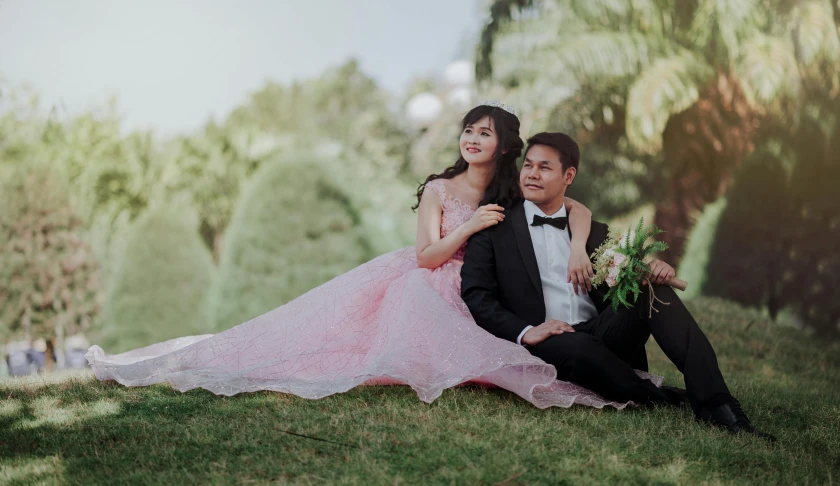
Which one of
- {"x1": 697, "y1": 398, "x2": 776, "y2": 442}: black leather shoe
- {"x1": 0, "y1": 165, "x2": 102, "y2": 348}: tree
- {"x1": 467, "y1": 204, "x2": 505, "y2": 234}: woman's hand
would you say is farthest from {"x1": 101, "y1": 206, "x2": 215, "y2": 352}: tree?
{"x1": 697, "y1": 398, "x2": 776, "y2": 442}: black leather shoe

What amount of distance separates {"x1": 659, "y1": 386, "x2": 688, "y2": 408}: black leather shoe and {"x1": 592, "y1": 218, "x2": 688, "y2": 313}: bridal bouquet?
2.09 ft

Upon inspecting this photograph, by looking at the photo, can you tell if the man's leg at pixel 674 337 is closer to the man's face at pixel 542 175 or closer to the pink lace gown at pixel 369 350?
the pink lace gown at pixel 369 350

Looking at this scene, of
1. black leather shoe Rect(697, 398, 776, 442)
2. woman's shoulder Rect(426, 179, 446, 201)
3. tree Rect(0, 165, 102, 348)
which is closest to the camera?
black leather shoe Rect(697, 398, 776, 442)

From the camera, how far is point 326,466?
10.2 feet

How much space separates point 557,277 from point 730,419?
1.17m

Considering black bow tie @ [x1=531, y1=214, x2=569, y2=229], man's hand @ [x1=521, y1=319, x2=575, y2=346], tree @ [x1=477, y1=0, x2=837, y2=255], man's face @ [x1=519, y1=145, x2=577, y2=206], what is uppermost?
tree @ [x1=477, y1=0, x2=837, y2=255]

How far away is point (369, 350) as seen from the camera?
4625 mm

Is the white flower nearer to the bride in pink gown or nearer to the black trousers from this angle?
the black trousers

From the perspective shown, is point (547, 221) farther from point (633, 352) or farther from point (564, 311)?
point (633, 352)

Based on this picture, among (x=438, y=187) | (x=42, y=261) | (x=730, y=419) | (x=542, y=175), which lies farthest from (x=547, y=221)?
(x=42, y=261)

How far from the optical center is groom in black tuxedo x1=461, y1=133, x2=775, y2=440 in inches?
150

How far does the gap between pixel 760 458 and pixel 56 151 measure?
59.4 ft

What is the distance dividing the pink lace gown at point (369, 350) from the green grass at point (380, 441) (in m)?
0.10

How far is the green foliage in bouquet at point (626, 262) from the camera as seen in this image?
3.74 m
